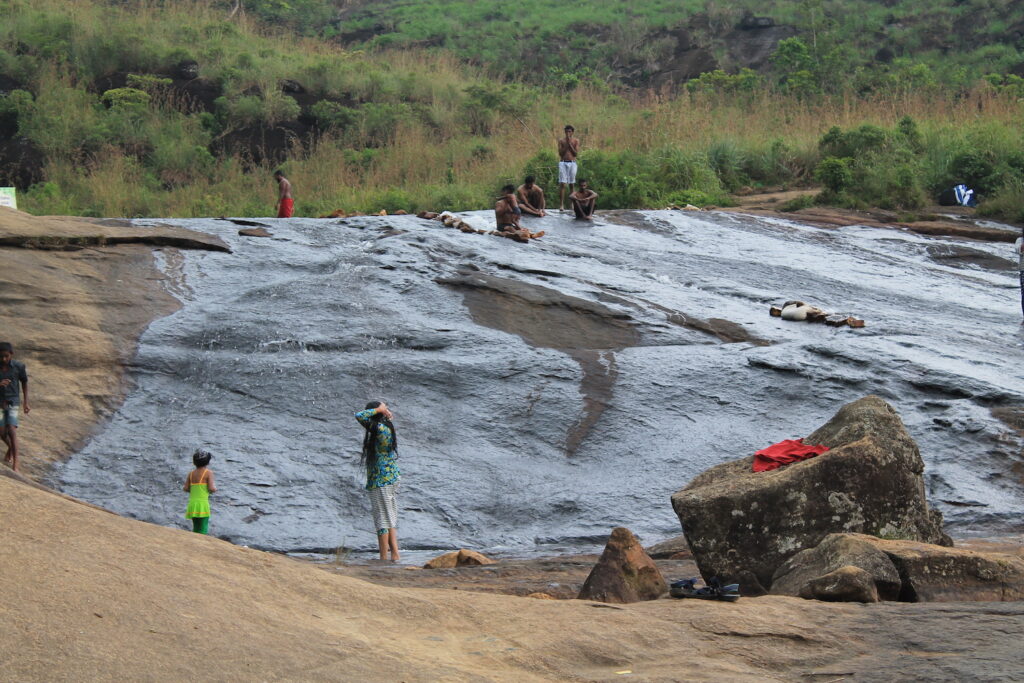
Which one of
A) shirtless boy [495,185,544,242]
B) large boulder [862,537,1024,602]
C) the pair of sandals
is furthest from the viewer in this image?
shirtless boy [495,185,544,242]

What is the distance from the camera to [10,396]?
348 inches

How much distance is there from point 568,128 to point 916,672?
530 inches

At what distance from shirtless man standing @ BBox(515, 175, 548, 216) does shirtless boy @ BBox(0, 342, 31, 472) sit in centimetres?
814

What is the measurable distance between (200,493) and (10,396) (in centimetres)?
196

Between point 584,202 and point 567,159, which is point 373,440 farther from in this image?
point 567,159

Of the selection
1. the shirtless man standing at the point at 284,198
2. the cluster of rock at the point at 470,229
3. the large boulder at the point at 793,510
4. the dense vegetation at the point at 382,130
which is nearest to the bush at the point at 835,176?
the dense vegetation at the point at 382,130

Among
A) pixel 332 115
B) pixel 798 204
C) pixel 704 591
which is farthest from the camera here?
pixel 332 115

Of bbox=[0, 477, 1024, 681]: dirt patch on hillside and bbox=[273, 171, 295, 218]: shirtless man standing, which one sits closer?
bbox=[0, 477, 1024, 681]: dirt patch on hillside

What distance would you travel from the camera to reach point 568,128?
1744cm

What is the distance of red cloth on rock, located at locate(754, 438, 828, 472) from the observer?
23.4ft

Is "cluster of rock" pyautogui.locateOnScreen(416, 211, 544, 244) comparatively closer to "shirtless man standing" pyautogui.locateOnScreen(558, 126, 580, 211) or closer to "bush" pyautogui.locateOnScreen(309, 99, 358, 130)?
"shirtless man standing" pyautogui.locateOnScreen(558, 126, 580, 211)

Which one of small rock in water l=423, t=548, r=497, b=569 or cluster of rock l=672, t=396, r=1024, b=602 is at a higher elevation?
cluster of rock l=672, t=396, r=1024, b=602

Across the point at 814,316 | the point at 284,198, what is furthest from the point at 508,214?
the point at 814,316

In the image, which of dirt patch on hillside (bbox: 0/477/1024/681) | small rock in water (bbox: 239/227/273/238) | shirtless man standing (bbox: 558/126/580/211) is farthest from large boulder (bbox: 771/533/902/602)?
shirtless man standing (bbox: 558/126/580/211)
